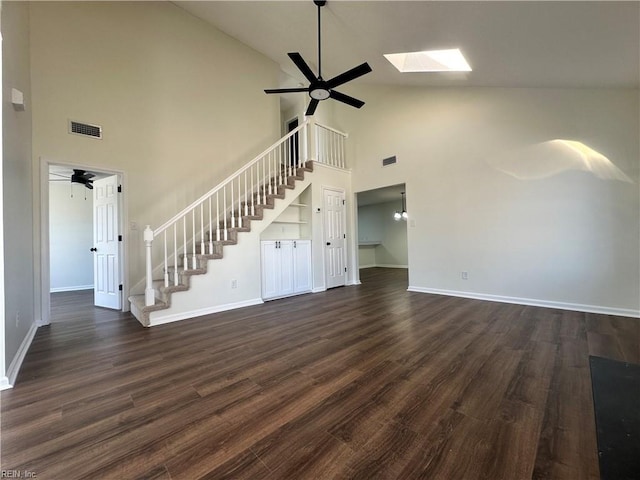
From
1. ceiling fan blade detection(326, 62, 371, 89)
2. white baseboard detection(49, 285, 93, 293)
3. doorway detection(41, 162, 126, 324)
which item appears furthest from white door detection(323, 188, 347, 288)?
white baseboard detection(49, 285, 93, 293)

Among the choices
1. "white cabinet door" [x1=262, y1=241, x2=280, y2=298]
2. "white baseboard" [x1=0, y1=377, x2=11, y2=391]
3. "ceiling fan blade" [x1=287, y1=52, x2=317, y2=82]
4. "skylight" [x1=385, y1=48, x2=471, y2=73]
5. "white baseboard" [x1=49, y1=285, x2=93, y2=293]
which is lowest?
"white baseboard" [x1=49, y1=285, x2=93, y2=293]

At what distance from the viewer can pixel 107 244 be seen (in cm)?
416

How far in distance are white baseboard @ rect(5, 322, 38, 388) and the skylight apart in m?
5.26

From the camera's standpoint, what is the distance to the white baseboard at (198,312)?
3238 millimetres

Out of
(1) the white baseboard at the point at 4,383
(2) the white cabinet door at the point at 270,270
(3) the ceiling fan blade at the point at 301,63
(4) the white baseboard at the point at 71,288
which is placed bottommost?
(4) the white baseboard at the point at 71,288

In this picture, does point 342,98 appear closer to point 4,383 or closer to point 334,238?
point 334,238

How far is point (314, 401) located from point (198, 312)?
98.5 inches

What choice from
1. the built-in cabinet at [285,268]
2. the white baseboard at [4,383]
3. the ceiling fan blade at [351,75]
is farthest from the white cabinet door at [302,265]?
the white baseboard at [4,383]

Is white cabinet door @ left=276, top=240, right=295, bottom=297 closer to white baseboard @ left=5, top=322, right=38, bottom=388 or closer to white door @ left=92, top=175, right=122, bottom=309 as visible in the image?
white door @ left=92, top=175, right=122, bottom=309

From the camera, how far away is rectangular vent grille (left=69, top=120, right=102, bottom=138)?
3.59 metres

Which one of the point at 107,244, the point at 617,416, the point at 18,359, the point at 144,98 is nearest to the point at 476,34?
the point at 617,416

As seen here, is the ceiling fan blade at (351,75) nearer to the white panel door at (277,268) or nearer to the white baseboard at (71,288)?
the white panel door at (277,268)

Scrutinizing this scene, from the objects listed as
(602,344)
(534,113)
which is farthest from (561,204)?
(602,344)

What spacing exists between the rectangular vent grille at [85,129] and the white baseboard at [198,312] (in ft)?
8.79
